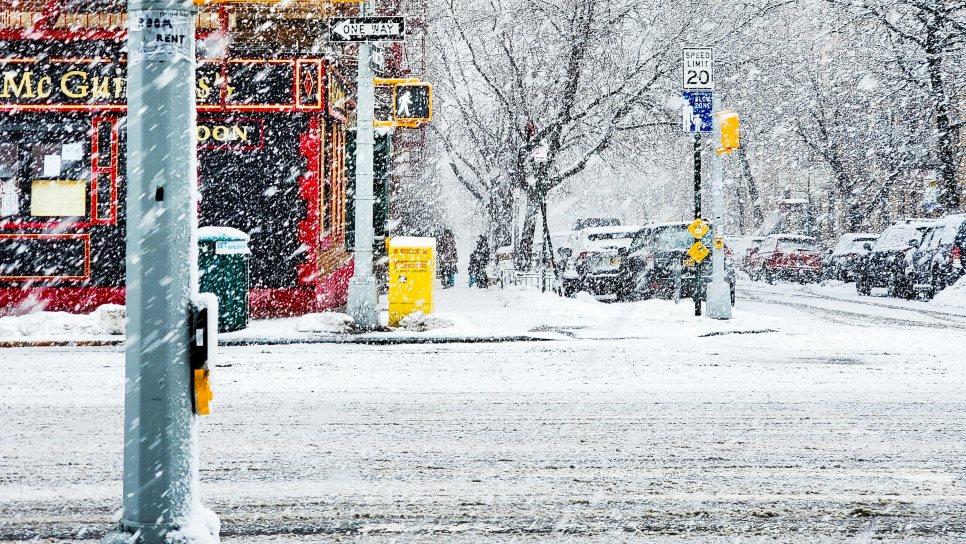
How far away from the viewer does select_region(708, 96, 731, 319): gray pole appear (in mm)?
16016

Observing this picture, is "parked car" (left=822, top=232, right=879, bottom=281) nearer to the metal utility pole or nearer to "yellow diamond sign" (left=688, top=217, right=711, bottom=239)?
the metal utility pole

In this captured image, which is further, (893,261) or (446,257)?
(446,257)

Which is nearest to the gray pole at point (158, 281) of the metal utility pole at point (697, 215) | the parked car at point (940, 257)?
the metal utility pole at point (697, 215)

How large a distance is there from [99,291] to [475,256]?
15321 millimetres

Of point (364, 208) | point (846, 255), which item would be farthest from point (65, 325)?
point (846, 255)

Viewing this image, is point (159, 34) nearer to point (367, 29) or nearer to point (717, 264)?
point (367, 29)

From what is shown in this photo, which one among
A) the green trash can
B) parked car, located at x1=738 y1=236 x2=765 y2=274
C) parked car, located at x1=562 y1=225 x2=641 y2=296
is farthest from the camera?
parked car, located at x1=738 y1=236 x2=765 y2=274

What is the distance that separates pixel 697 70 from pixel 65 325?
1048 cm

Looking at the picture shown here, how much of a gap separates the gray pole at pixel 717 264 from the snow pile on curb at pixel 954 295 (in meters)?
7.74

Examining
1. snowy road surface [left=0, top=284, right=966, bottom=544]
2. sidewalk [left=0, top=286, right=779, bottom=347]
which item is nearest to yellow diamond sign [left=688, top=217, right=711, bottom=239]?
sidewalk [left=0, top=286, right=779, bottom=347]

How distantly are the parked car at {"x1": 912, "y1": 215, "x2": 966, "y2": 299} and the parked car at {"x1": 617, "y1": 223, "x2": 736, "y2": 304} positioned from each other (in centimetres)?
565

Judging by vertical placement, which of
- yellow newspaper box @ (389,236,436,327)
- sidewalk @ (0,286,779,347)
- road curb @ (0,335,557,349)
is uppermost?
yellow newspaper box @ (389,236,436,327)

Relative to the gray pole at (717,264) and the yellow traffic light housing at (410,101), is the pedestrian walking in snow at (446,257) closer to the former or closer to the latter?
the gray pole at (717,264)

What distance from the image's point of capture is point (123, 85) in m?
16.1
